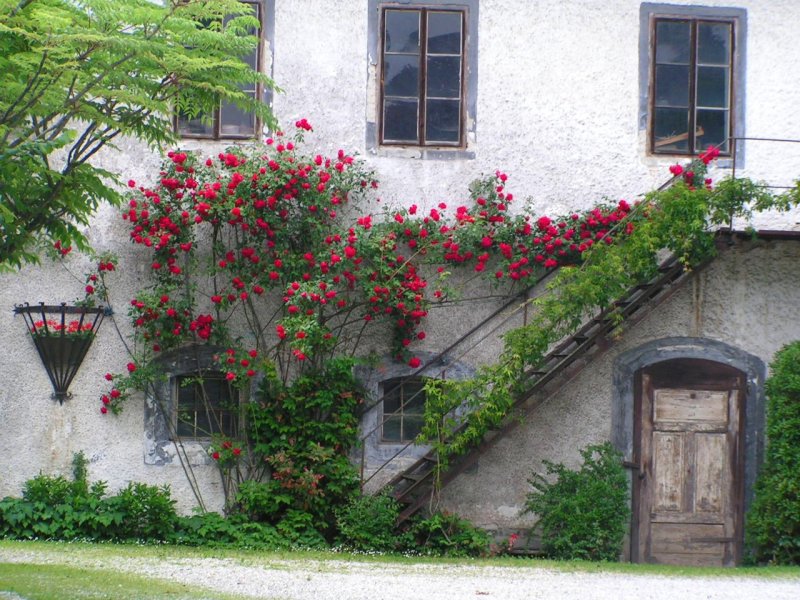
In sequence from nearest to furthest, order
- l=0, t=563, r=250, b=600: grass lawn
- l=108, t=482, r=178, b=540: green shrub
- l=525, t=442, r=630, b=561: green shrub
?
l=0, t=563, r=250, b=600: grass lawn
l=525, t=442, r=630, b=561: green shrub
l=108, t=482, r=178, b=540: green shrub

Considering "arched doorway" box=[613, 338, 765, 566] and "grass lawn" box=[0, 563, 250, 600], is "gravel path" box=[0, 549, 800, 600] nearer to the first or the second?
"grass lawn" box=[0, 563, 250, 600]

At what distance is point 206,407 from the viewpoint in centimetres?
1226

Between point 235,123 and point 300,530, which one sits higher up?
point 235,123

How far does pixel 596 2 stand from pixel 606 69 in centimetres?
72

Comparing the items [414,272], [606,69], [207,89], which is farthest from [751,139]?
[207,89]

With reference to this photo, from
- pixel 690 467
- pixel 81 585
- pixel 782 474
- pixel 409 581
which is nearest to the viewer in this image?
pixel 81 585

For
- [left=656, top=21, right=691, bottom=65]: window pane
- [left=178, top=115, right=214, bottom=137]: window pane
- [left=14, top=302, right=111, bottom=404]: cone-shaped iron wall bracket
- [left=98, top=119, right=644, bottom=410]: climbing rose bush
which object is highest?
[left=656, top=21, right=691, bottom=65]: window pane

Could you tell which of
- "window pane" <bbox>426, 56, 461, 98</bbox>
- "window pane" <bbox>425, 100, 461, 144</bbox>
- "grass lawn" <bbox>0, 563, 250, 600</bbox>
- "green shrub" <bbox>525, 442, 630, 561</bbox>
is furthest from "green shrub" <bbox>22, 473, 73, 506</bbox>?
"window pane" <bbox>426, 56, 461, 98</bbox>

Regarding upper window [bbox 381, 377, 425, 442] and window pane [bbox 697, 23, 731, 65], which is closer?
upper window [bbox 381, 377, 425, 442]

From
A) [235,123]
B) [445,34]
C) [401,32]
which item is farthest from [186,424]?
[445,34]

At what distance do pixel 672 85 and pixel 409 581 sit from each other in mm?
6222

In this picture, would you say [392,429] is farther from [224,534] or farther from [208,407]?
[224,534]

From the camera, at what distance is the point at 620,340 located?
12.3m

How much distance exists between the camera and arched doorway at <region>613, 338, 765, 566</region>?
1215cm
